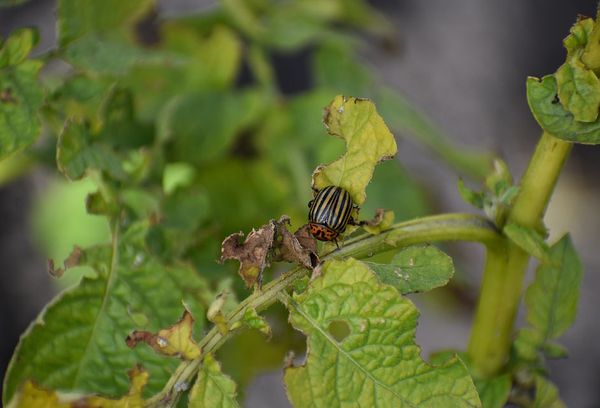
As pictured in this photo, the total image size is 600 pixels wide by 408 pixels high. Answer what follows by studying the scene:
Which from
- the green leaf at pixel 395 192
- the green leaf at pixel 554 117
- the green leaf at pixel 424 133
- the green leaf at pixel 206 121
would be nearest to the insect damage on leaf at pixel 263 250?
the green leaf at pixel 554 117

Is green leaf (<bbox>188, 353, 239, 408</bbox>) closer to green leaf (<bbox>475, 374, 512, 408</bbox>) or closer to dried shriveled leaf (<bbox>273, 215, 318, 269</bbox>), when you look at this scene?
dried shriveled leaf (<bbox>273, 215, 318, 269</bbox>)

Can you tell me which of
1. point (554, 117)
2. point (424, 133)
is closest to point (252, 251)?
point (554, 117)

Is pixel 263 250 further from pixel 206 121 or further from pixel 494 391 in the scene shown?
pixel 206 121

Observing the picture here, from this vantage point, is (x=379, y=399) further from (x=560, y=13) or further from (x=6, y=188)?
(x=560, y=13)

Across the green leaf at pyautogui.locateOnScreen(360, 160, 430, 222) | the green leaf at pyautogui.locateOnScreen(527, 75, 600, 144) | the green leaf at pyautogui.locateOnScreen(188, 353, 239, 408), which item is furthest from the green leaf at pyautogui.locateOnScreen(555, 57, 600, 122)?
the green leaf at pyautogui.locateOnScreen(360, 160, 430, 222)

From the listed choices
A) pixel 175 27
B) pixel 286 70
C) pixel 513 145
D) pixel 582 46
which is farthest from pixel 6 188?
pixel 582 46

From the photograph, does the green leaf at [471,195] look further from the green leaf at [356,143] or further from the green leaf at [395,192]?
the green leaf at [395,192]
